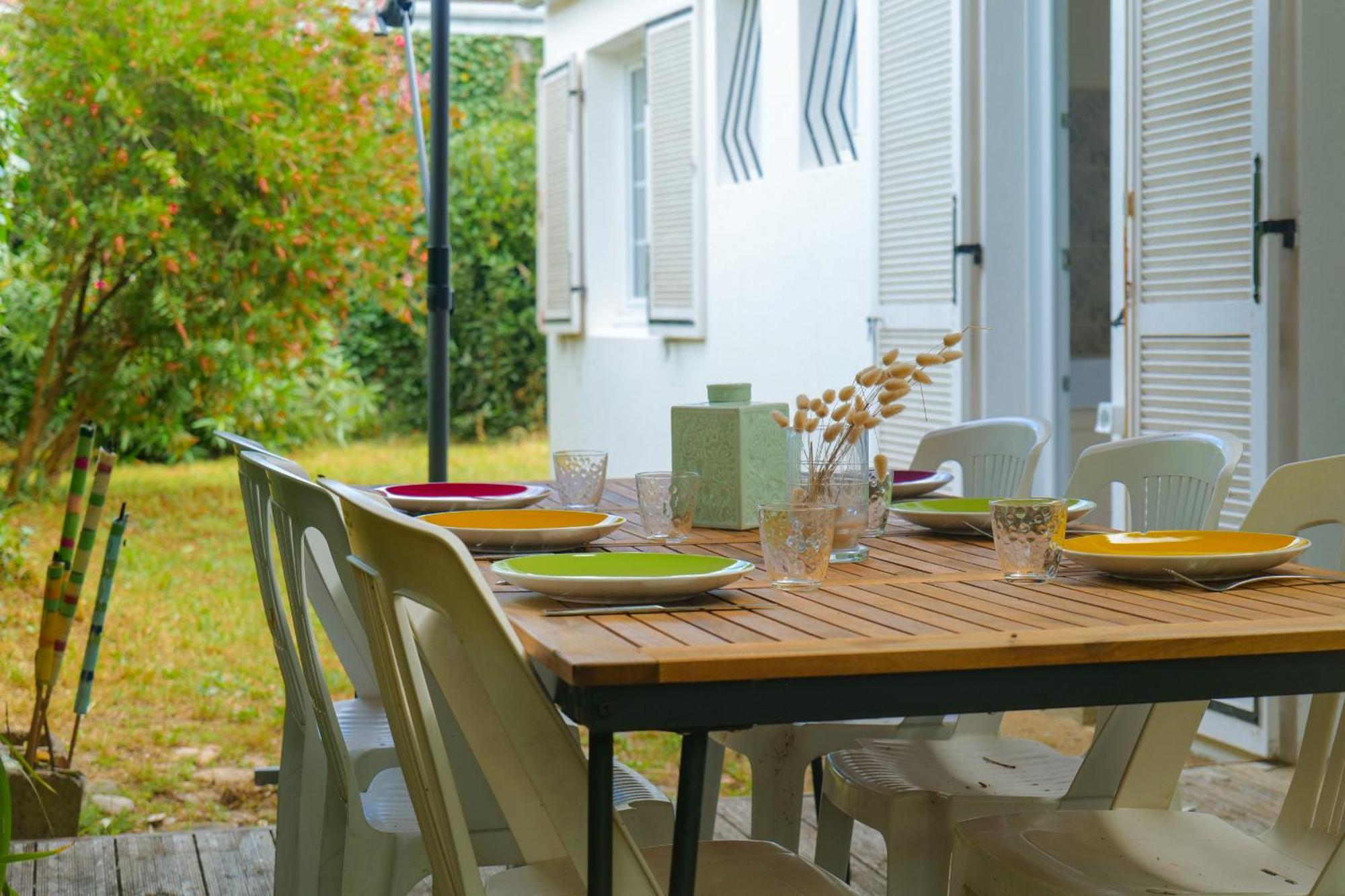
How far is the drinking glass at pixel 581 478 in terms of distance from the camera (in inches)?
97.5

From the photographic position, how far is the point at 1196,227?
379 cm

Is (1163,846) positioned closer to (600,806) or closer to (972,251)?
(600,806)

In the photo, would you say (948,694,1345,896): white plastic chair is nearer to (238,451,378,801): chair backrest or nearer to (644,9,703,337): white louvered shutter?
→ (238,451,378,801): chair backrest

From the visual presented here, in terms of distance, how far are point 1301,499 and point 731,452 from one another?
2.55 feet

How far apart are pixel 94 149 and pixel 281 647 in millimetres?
5626

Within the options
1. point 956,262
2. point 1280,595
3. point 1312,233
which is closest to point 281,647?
point 1280,595

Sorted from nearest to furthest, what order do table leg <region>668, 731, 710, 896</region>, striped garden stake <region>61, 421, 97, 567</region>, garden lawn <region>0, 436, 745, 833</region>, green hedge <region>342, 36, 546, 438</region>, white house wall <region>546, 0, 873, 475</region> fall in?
table leg <region>668, 731, 710, 896</region> → striped garden stake <region>61, 421, 97, 567</region> → garden lawn <region>0, 436, 745, 833</region> → white house wall <region>546, 0, 873, 475</region> → green hedge <region>342, 36, 546, 438</region>

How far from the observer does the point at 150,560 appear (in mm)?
7137

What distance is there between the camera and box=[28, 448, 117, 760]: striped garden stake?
125 inches

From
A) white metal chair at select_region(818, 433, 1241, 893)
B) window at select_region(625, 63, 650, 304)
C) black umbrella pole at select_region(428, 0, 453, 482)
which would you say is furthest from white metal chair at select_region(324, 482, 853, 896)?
window at select_region(625, 63, 650, 304)

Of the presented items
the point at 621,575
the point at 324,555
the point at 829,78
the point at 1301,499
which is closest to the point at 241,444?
the point at 324,555

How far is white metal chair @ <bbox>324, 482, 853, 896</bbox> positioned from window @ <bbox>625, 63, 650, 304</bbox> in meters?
6.56

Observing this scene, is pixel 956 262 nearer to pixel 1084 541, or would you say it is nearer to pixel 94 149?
pixel 1084 541

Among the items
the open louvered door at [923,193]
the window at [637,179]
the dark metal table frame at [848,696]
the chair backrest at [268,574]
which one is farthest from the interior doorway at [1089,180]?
the dark metal table frame at [848,696]
